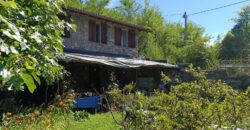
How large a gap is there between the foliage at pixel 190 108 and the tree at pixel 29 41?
1350 mm

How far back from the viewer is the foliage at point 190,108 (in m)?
4.36

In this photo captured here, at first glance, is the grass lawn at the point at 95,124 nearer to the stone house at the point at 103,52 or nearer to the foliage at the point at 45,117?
the foliage at the point at 45,117

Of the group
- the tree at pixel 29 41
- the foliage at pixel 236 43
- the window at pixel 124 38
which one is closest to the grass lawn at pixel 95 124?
the tree at pixel 29 41

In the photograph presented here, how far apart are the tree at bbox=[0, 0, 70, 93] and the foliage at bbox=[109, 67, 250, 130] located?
1.35 meters

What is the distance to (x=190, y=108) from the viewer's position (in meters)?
4.33

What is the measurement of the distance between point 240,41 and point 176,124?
131ft

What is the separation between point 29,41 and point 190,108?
215cm

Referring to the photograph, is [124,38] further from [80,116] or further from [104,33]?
[80,116]

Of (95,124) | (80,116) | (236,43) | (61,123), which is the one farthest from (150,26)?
(61,123)

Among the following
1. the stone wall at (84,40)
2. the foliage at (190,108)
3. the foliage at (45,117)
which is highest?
the stone wall at (84,40)

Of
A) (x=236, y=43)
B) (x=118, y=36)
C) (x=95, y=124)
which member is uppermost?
(x=236, y=43)

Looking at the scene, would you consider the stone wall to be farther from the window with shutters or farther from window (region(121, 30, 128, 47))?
the window with shutters

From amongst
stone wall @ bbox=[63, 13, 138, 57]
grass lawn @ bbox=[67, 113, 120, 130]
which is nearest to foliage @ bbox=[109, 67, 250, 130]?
grass lawn @ bbox=[67, 113, 120, 130]

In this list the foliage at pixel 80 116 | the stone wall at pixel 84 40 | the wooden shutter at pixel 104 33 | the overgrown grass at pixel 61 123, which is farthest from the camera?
the wooden shutter at pixel 104 33
